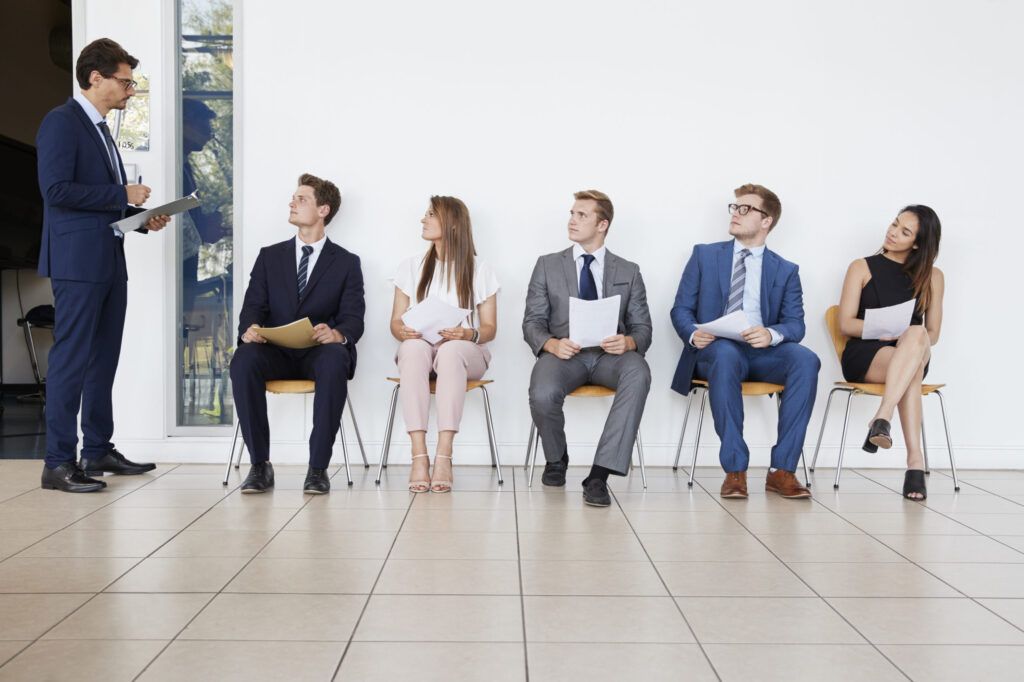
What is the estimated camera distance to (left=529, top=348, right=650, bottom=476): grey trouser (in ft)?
11.7

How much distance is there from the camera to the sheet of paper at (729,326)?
12.1 ft

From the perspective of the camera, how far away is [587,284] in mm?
4023

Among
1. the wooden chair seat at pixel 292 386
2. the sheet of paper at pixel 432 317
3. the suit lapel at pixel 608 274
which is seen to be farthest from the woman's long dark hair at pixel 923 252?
the wooden chair seat at pixel 292 386

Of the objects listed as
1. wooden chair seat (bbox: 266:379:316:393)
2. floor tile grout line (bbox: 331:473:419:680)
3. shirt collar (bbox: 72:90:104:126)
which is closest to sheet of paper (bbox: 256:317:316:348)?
wooden chair seat (bbox: 266:379:316:393)

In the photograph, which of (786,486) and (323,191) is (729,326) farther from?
(323,191)

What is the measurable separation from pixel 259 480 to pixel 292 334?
23.5 inches

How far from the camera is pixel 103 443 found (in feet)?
12.9

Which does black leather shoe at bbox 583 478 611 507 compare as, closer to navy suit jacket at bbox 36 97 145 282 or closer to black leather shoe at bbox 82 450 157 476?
black leather shoe at bbox 82 450 157 476

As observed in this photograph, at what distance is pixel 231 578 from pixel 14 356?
641 centimetres

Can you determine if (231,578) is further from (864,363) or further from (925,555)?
(864,363)

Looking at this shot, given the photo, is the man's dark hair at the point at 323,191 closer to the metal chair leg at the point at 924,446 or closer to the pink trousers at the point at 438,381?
the pink trousers at the point at 438,381

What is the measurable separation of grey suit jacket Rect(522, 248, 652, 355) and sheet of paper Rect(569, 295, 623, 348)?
0.68ft

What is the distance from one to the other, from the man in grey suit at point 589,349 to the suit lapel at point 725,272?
0.34 meters

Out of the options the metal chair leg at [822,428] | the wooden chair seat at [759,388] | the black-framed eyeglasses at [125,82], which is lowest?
the metal chair leg at [822,428]
